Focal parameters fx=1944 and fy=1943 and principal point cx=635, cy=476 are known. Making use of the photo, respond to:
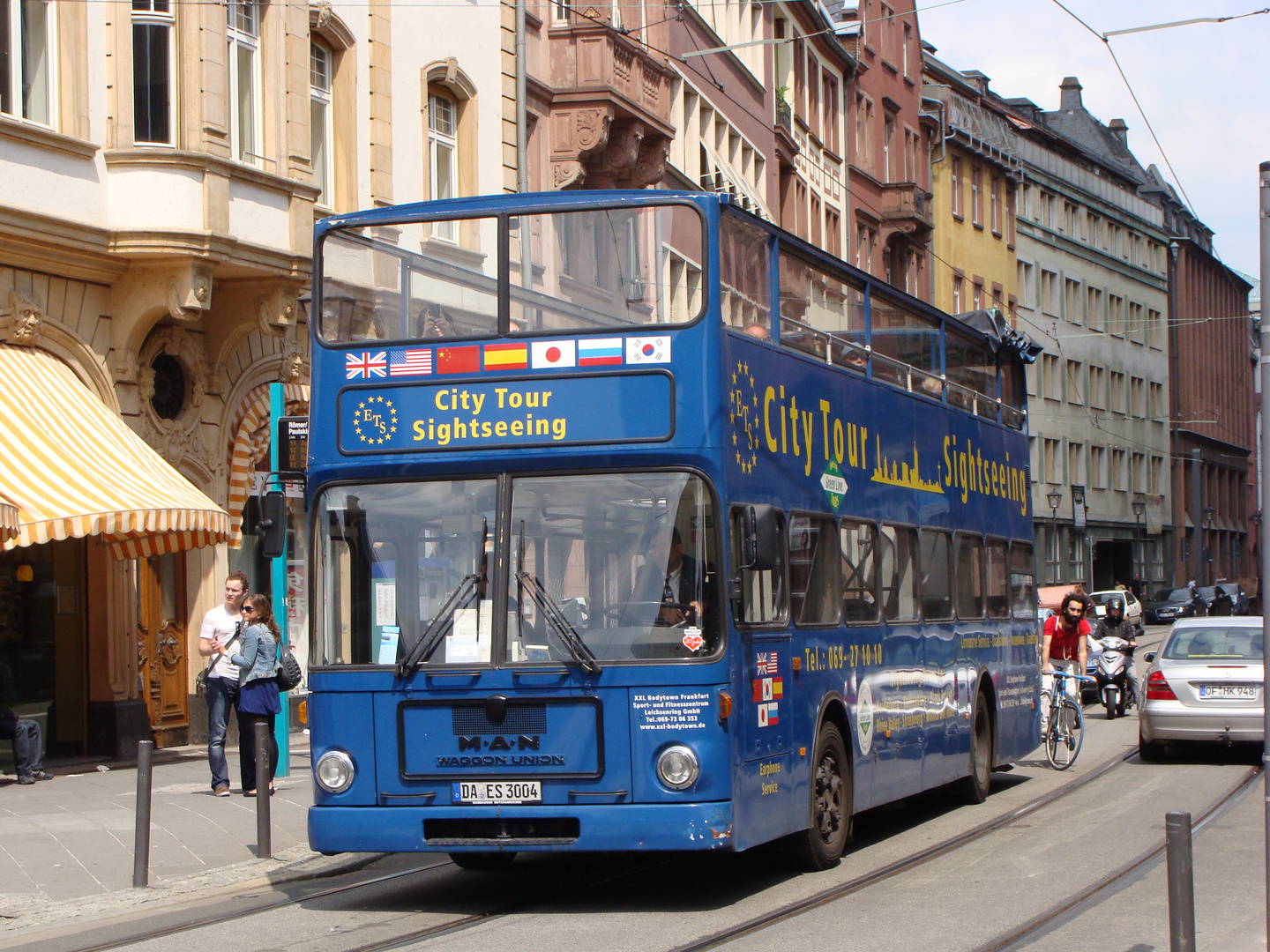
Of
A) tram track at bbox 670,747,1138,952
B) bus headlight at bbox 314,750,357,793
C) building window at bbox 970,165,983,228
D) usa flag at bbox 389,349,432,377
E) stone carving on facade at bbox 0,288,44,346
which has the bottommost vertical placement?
tram track at bbox 670,747,1138,952

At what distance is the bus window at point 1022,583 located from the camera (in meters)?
18.0

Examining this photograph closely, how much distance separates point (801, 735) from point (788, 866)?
3.28 ft

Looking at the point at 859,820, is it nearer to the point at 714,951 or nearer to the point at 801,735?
the point at 801,735

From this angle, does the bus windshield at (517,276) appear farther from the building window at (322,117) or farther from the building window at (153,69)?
the building window at (322,117)

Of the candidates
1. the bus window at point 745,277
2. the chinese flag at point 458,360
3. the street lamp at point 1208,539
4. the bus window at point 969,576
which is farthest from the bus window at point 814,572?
the street lamp at point 1208,539

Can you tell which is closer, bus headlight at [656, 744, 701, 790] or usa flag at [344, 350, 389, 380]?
bus headlight at [656, 744, 701, 790]

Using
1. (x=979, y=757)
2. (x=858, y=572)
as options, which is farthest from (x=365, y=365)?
(x=979, y=757)

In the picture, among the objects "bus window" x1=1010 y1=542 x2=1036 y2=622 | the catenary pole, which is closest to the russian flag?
the catenary pole

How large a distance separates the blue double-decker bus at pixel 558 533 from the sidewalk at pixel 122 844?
182 centimetres

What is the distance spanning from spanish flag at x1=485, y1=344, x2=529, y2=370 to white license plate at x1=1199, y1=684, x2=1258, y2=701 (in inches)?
435

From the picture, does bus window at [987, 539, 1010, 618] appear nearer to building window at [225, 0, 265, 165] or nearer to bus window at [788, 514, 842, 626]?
bus window at [788, 514, 842, 626]

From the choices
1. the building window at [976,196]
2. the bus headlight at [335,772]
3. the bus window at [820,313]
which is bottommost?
the bus headlight at [335,772]

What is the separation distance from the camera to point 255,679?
16.1 meters

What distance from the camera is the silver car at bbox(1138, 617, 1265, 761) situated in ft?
62.7
